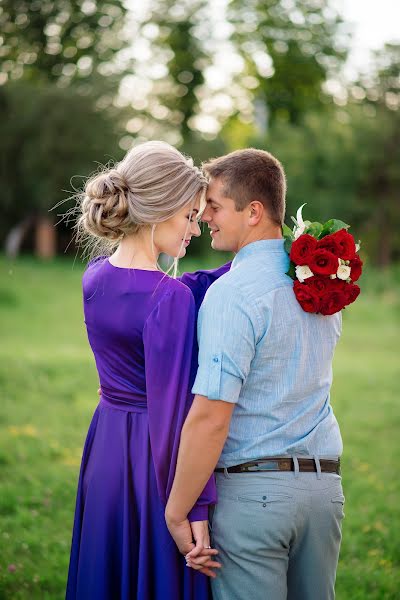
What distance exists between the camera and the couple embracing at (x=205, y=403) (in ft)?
8.32

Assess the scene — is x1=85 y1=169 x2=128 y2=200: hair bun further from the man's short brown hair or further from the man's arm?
the man's arm

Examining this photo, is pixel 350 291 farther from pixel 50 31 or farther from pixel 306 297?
pixel 50 31

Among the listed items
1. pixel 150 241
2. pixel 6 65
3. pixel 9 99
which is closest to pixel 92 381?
pixel 6 65

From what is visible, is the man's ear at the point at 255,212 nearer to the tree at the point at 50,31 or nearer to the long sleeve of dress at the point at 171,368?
the long sleeve of dress at the point at 171,368

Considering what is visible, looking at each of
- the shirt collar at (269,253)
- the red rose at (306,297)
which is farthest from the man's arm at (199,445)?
the shirt collar at (269,253)

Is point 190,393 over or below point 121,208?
below

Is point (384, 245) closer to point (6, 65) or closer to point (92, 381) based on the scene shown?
point (92, 381)

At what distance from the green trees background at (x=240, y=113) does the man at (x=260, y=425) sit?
Result: 16785 millimetres

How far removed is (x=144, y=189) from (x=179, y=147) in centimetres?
2802

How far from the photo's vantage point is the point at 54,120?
2758cm

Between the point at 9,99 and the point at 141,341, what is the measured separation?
24899 mm

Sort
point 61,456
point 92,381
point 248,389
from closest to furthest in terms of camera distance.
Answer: point 248,389 → point 61,456 → point 92,381

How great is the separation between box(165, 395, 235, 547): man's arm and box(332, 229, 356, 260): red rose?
2.16ft

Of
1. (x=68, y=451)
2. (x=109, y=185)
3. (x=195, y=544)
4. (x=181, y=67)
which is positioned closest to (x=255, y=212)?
(x=109, y=185)
